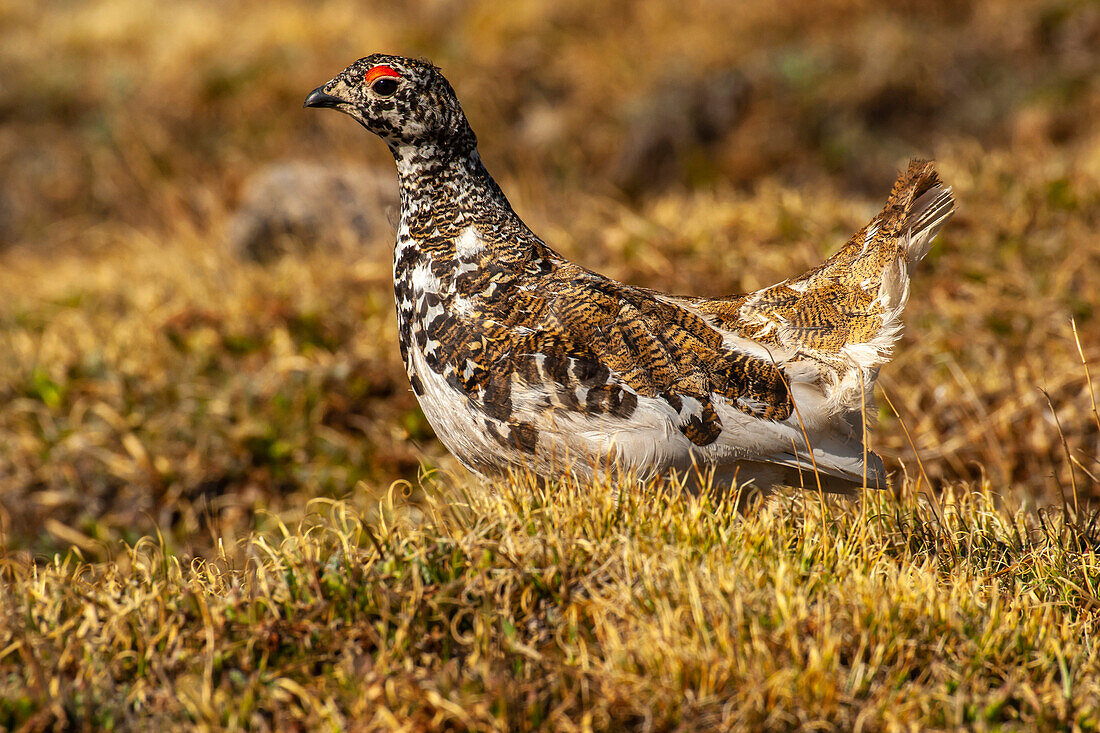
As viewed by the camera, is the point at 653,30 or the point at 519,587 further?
the point at 653,30

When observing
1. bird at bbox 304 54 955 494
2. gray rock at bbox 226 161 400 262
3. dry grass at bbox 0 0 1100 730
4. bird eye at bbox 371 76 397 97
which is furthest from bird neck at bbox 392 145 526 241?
gray rock at bbox 226 161 400 262

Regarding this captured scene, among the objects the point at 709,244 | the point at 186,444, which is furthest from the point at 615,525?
the point at 709,244

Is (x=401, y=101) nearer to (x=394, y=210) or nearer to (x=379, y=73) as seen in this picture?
(x=379, y=73)

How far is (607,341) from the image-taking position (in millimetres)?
2885

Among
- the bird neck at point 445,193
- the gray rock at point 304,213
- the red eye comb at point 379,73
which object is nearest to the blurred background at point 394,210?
the gray rock at point 304,213

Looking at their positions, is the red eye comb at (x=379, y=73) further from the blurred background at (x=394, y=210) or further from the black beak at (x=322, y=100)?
the blurred background at (x=394, y=210)

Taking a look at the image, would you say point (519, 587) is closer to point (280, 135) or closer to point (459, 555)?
point (459, 555)

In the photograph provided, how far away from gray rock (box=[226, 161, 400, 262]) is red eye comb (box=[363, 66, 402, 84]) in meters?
4.23

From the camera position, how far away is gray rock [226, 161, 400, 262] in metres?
7.54

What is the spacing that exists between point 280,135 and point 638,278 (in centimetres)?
687

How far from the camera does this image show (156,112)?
1127cm

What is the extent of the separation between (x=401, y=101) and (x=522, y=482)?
137 centimetres

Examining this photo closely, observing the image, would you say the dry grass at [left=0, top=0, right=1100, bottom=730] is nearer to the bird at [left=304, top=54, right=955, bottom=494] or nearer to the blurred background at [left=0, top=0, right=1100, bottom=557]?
the blurred background at [left=0, top=0, right=1100, bottom=557]

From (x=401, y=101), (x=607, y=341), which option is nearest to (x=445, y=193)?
(x=401, y=101)
